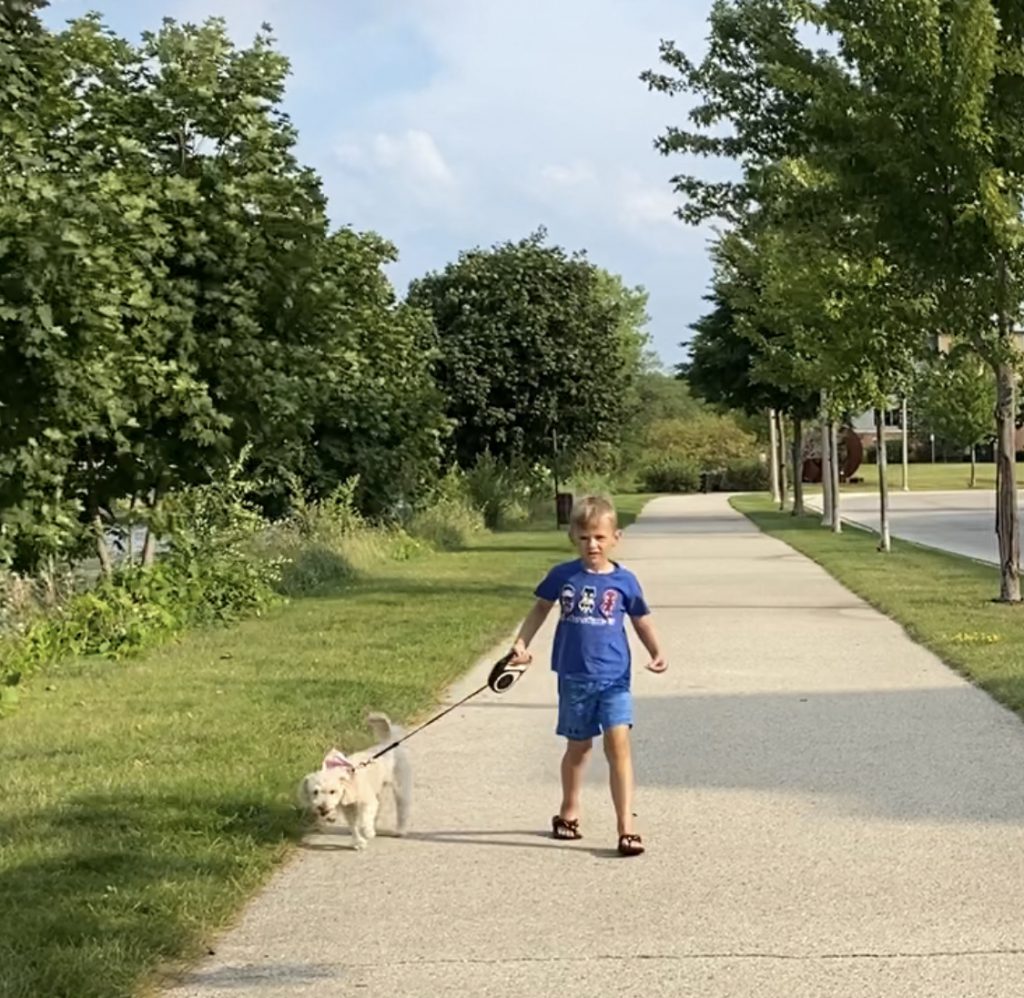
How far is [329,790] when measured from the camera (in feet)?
20.2

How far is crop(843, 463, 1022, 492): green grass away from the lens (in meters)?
65.0

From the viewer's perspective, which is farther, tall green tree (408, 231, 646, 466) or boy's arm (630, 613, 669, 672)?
tall green tree (408, 231, 646, 466)

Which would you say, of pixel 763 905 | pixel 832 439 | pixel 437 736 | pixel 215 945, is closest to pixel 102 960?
pixel 215 945

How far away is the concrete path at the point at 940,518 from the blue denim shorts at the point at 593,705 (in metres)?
16.3

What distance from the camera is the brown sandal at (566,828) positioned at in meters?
6.36

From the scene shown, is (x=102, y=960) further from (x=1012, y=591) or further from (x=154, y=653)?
(x=1012, y=591)

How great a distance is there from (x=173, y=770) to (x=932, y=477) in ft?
231

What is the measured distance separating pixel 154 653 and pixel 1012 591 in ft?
26.1

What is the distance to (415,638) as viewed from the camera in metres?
12.8

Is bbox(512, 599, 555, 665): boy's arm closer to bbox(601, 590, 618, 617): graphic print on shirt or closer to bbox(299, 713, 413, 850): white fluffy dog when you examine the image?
bbox(601, 590, 618, 617): graphic print on shirt

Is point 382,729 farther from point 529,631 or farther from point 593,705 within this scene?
point 593,705

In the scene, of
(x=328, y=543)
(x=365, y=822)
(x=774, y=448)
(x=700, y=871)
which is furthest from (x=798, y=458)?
(x=700, y=871)

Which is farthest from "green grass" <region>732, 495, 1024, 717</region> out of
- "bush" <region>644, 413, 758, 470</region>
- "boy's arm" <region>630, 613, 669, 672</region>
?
"bush" <region>644, 413, 758, 470</region>

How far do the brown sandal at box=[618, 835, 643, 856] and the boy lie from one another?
55 millimetres
